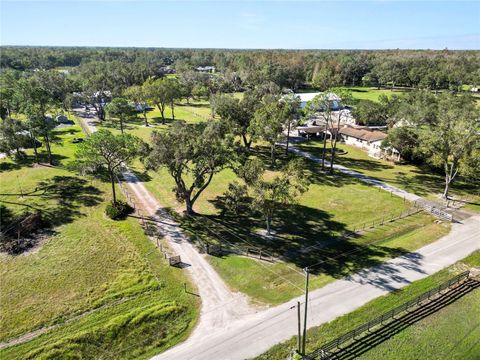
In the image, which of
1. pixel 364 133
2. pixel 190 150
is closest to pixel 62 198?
pixel 190 150

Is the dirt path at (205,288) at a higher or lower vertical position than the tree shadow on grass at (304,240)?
lower

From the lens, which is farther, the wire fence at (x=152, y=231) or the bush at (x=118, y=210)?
the bush at (x=118, y=210)

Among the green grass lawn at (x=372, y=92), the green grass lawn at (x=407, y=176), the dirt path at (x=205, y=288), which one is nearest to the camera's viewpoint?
the dirt path at (x=205, y=288)

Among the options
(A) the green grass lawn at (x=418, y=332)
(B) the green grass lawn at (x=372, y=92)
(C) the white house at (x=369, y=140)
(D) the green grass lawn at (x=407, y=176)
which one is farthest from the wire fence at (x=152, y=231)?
(B) the green grass lawn at (x=372, y=92)

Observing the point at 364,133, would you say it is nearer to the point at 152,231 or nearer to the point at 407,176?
the point at 407,176

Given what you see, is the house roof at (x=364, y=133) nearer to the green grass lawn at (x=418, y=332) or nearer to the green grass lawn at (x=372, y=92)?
the green grass lawn at (x=418, y=332)

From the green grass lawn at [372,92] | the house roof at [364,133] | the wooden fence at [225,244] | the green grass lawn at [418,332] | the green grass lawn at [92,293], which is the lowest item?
the green grass lawn at [92,293]
